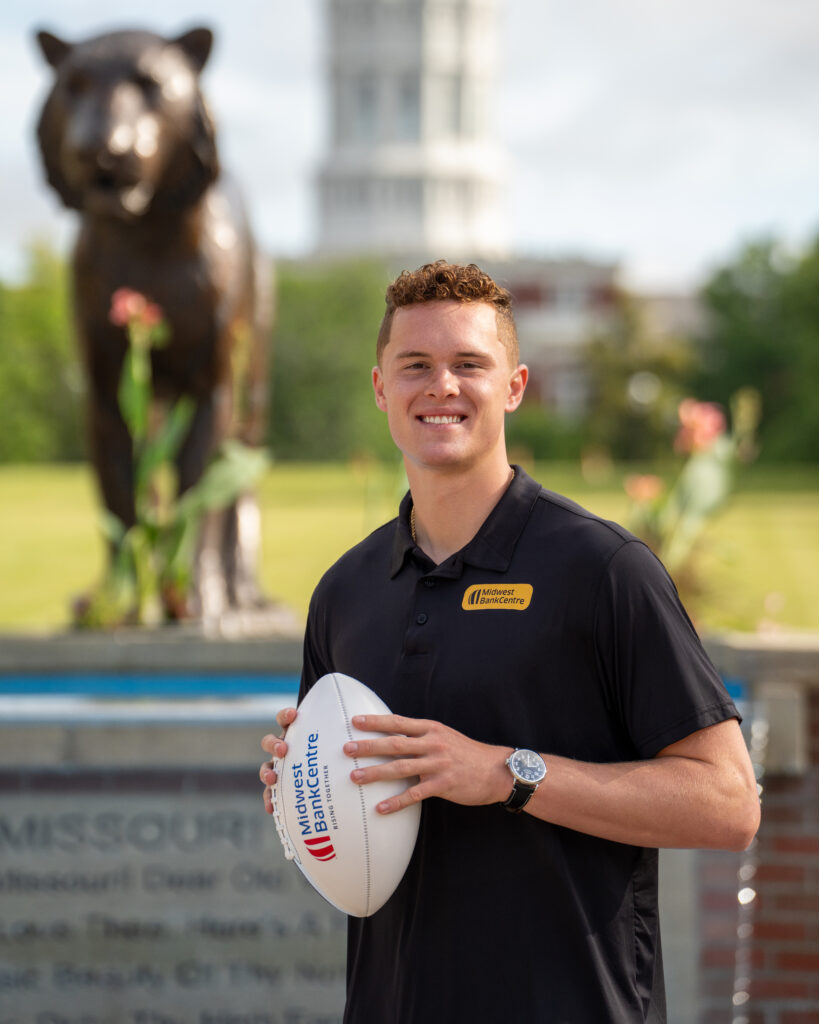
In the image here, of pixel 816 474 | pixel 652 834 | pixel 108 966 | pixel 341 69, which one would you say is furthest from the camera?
pixel 341 69

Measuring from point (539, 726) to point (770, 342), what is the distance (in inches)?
2099

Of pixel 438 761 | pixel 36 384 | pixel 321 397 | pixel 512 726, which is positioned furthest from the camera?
pixel 36 384

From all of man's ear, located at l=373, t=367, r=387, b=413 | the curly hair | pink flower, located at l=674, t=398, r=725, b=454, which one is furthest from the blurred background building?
the curly hair

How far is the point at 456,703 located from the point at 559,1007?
47cm

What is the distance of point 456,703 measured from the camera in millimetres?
1963

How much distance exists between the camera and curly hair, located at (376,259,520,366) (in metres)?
1.99

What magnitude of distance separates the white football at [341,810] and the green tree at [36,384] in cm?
3890

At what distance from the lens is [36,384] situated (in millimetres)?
44344

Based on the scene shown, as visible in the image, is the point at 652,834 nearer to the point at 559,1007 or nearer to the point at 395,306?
the point at 559,1007

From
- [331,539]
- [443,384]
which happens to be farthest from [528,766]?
[331,539]

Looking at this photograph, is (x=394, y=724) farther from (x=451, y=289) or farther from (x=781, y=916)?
(x=781, y=916)

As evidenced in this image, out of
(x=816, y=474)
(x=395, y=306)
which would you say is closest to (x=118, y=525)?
(x=395, y=306)

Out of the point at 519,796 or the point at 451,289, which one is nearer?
the point at 519,796

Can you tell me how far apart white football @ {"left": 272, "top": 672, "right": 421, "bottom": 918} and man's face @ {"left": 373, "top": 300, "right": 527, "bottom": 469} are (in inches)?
16.0
